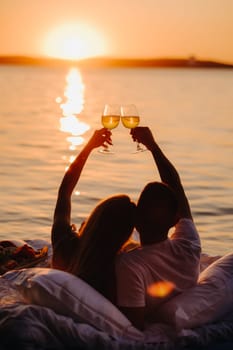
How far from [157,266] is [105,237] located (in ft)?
0.99

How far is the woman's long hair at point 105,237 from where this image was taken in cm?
452

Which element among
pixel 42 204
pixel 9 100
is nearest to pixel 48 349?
pixel 42 204

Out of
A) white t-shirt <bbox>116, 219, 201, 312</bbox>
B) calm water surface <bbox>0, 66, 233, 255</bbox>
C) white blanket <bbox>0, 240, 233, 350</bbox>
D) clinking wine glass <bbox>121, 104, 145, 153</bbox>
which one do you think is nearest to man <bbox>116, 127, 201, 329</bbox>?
white t-shirt <bbox>116, 219, 201, 312</bbox>

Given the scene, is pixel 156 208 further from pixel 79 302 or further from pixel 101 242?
pixel 79 302

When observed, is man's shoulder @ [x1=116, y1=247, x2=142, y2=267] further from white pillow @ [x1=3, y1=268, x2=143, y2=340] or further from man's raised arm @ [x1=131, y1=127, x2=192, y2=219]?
man's raised arm @ [x1=131, y1=127, x2=192, y2=219]

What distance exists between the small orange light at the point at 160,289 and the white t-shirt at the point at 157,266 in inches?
0.7

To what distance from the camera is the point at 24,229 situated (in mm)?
8109

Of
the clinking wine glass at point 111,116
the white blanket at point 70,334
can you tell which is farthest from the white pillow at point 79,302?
the clinking wine glass at point 111,116

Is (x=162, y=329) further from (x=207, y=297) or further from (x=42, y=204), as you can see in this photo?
(x=42, y=204)

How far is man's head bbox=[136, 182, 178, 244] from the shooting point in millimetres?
4527

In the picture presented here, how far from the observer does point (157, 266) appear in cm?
462

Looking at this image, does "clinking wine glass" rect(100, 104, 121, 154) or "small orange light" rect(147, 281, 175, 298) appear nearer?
"small orange light" rect(147, 281, 175, 298)

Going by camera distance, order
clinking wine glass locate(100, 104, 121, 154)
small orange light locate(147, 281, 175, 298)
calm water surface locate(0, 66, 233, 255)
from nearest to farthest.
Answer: small orange light locate(147, 281, 175, 298)
clinking wine glass locate(100, 104, 121, 154)
calm water surface locate(0, 66, 233, 255)

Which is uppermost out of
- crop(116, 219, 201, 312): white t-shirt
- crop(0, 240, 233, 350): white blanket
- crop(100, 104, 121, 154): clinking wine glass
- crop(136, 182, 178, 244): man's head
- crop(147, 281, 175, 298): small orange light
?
crop(100, 104, 121, 154): clinking wine glass
